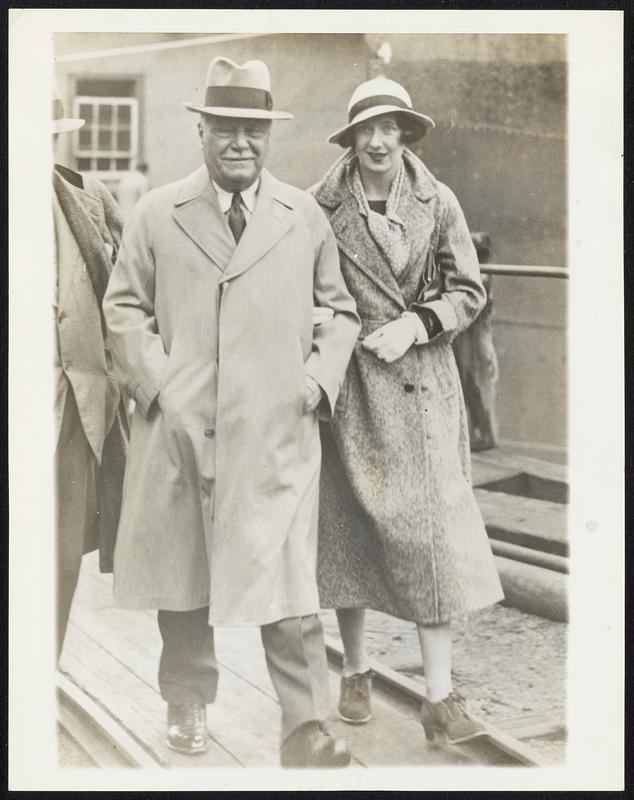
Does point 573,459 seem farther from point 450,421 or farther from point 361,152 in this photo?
point 361,152

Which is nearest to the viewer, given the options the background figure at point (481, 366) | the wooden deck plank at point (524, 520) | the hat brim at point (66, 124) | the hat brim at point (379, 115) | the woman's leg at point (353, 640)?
the hat brim at point (379, 115)

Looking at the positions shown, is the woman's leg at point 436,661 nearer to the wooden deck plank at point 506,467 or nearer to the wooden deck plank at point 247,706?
the wooden deck plank at point 247,706

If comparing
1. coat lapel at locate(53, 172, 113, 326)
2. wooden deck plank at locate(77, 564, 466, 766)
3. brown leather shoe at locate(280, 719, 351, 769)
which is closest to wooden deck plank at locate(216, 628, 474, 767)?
wooden deck plank at locate(77, 564, 466, 766)

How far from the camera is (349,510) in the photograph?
393cm

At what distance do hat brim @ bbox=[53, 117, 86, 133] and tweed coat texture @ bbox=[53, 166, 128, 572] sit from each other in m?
0.15

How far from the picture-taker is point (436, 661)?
12.6 feet

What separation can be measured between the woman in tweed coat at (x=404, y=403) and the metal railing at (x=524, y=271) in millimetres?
346

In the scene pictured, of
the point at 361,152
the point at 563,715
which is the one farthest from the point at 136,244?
the point at 563,715

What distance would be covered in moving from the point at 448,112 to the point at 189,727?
93.3 inches

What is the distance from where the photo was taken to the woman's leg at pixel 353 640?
4.01 meters

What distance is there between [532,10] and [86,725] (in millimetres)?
3006

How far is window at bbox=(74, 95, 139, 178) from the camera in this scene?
3897 millimetres

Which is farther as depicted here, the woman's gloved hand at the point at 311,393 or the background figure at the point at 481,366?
the background figure at the point at 481,366

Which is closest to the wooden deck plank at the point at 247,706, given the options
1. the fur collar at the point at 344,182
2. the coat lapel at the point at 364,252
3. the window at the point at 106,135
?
the coat lapel at the point at 364,252
